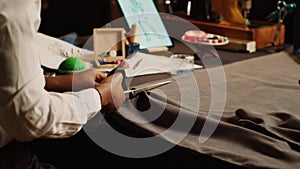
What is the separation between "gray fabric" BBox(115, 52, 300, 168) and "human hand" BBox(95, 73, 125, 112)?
44 millimetres

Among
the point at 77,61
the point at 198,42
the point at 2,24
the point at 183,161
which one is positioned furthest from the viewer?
the point at 198,42

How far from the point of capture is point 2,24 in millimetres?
831

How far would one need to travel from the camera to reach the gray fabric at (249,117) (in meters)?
0.91

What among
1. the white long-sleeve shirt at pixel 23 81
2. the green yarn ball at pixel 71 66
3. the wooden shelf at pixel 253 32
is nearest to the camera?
the white long-sleeve shirt at pixel 23 81

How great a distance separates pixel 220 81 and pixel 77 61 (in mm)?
429

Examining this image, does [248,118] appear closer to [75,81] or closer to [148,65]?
[75,81]

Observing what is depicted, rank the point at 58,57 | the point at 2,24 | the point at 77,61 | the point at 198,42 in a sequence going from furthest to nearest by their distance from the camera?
the point at 198,42
the point at 58,57
the point at 77,61
the point at 2,24

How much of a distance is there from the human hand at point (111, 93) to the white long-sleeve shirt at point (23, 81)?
6.8 inches

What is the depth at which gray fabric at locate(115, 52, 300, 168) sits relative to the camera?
2.98 feet

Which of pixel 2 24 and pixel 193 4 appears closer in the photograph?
pixel 2 24

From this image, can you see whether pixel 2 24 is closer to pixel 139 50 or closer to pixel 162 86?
pixel 162 86

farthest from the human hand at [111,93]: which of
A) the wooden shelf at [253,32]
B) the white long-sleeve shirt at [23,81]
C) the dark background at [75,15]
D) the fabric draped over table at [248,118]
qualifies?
the dark background at [75,15]

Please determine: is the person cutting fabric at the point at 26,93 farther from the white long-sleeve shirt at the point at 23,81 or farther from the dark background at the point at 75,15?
the dark background at the point at 75,15

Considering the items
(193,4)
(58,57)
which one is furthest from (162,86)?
(193,4)
